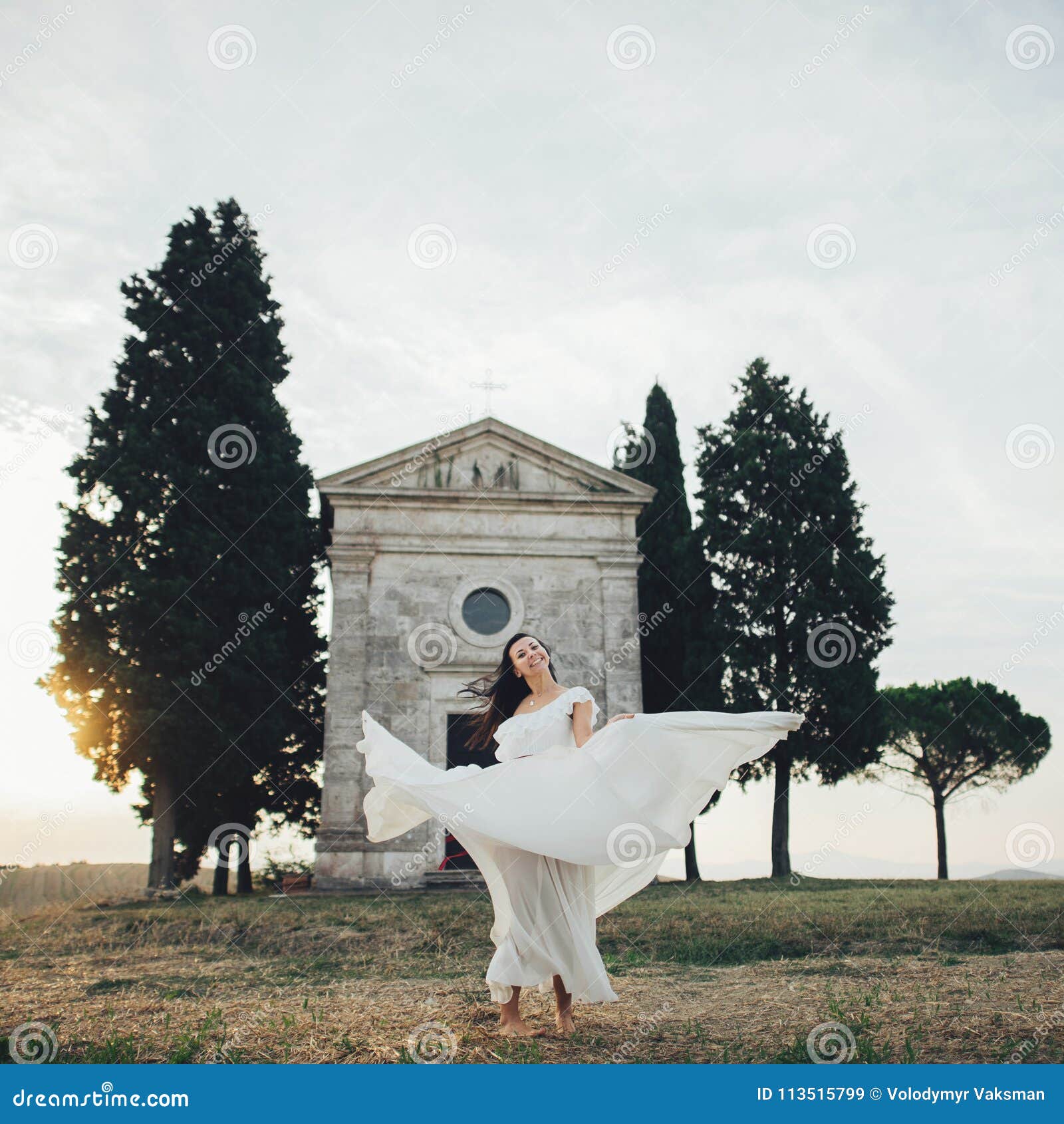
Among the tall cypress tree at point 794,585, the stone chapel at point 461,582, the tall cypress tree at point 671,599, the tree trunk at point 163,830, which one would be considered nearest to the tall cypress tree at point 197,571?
the tree trunk at point 163,830

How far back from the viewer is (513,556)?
17.4 metres

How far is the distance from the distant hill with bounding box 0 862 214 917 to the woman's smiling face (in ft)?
45.5

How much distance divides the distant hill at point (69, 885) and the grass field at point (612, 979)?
4.17 meters

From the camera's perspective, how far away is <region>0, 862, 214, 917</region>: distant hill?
53.4ft

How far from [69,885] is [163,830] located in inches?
93.7

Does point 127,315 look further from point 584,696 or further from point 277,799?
point 584,696

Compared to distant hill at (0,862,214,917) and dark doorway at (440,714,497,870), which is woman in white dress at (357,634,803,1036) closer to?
dark doorway at (440,714,497,870)

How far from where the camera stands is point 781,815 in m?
18.1

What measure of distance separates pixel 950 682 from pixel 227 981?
82.4 ft

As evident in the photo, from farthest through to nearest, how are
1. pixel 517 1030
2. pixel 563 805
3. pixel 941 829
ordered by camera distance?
1. pixel 941 829
2. pixel 563 805
3. pixel 517 1030

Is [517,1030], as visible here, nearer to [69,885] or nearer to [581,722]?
[581,722]

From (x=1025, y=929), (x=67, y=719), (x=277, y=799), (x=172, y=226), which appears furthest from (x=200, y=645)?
(x=1025, y=929)

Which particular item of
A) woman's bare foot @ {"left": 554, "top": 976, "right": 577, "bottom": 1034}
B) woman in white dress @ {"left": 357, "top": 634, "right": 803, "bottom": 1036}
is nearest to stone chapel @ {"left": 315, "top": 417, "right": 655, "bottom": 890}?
woman in white dress @ {"left": 357, "top": 634, "right": 803, "bottom": 1036}

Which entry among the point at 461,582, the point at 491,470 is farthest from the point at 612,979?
the point at 491,470
